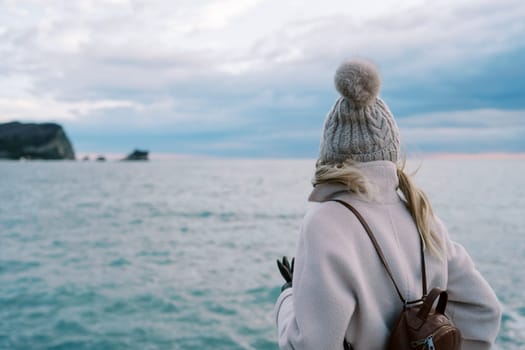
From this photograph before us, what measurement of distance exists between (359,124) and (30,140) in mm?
152766

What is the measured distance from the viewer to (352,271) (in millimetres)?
1677

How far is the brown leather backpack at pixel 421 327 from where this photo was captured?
1.70 metres

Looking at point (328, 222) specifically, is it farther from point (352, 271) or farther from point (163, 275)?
point (163, 275)

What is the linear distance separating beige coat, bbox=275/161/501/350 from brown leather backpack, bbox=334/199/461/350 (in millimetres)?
28

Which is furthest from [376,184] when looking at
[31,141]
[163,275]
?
[31,141]

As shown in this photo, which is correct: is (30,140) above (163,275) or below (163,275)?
above

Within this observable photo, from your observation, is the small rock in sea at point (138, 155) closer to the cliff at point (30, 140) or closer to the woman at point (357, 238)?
the cliff at point (30, 140)

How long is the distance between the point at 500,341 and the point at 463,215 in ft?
53.2

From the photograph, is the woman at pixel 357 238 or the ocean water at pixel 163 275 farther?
the ocean water at pixel 163 275

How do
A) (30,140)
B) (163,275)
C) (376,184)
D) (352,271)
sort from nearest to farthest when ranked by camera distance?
(352,271) < (376,184) < (163,275) < (30,140)

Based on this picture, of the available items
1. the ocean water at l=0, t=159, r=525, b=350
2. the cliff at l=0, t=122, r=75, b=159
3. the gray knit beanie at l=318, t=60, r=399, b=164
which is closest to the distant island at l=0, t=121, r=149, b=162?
the cliff at l=0, t=122, r=75, b=159

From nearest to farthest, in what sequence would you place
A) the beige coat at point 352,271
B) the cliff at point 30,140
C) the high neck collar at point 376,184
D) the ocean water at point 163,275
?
1. the beige coat at point 352,271
2. the high neck collar at point 376,184
3. the ocean water at point 163,275
4. the cliff at point 30,140

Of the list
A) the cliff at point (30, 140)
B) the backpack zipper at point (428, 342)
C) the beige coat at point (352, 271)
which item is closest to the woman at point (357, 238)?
the beige coat at point (352, 271)

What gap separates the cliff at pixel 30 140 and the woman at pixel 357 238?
498 feet
